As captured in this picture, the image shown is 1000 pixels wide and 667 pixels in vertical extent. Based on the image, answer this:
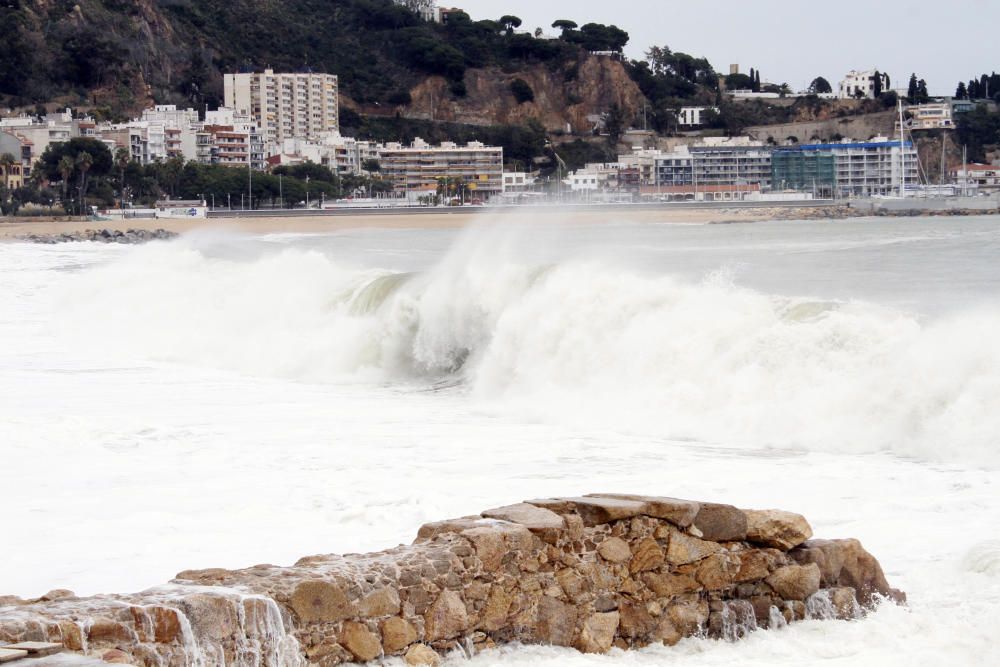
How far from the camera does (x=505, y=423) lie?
51.8 ft

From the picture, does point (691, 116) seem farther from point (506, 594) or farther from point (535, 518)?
point (506, 594)

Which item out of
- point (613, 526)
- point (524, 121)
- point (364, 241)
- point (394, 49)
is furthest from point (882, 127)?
point (613, 526)

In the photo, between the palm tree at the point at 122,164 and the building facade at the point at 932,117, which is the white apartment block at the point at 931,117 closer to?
the building facade at the point at 932,117

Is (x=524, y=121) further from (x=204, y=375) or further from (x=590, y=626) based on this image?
(x=590, y=626)

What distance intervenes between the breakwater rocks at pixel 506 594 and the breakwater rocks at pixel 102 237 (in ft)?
198

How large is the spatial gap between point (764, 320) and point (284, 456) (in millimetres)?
6736

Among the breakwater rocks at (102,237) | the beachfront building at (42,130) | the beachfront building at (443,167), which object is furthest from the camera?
the beachfront building at (443,167)

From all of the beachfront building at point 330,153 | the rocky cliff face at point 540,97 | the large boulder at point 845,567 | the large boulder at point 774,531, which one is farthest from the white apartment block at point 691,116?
the large boulder at point 774,531

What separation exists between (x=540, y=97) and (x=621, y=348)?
171 meters

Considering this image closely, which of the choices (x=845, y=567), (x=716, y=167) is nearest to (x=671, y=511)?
(x=845, y=567)

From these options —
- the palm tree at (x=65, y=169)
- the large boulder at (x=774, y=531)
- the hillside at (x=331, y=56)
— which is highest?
the hillside at (x=331, y=56)

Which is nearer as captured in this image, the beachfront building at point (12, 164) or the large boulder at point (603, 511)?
the large boulder at point (603, 511)

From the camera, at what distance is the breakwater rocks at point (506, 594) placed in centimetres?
570

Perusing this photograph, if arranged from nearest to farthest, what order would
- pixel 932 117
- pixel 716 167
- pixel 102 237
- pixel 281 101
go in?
pixel 102 237, pixel 716 167, pixel 281 101, pixel 932 117
